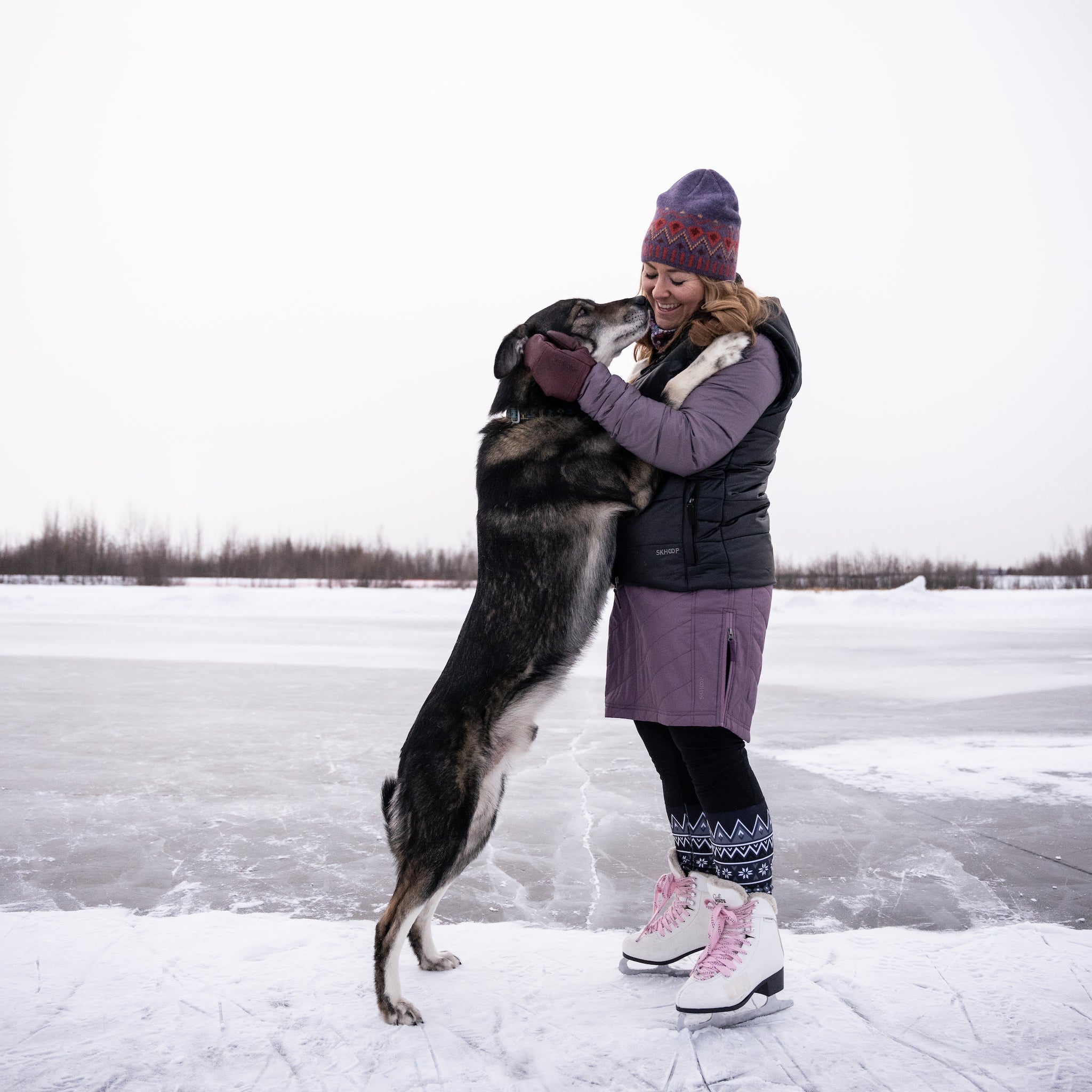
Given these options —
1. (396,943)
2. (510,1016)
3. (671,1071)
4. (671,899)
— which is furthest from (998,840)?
(396,943)

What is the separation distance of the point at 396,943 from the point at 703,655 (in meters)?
1.02

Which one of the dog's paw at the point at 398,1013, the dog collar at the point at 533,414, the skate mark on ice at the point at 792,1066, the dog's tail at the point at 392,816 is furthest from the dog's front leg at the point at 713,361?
the dog's paw at the point at 398,1013

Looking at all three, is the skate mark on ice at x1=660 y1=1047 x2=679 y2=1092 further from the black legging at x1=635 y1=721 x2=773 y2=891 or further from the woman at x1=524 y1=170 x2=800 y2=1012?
the black legging at x1=635 y1=721 x2=773 y2=891

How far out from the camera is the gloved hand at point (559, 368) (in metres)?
2.29

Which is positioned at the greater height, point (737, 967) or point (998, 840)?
point (737, 967)

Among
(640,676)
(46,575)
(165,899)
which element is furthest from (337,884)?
(46,575)

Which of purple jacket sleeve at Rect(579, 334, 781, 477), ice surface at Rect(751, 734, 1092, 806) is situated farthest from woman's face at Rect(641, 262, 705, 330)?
ice surface at Rect(751, 734, 1092, 806)

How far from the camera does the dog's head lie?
288 cm

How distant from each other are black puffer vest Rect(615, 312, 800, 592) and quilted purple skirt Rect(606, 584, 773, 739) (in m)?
0.04

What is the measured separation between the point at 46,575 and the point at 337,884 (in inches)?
1180

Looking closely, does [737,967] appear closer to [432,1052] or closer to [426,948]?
[432,1052]

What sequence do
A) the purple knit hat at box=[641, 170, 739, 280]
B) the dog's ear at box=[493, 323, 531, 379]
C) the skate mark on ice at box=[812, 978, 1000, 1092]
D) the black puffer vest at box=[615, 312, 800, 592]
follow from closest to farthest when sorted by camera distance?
the skate mark on ice at box=[812, 978, 1000, 1092] < the black puffer vest at box=[615, 312, 800, 592] < the purple knit hat at box=[641, 170, 739, 280] < the dog's ear at box=[493, 323, 531, 379]

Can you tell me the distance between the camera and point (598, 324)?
2896 millimetres

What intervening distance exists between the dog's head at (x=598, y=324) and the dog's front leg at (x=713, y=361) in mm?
671
